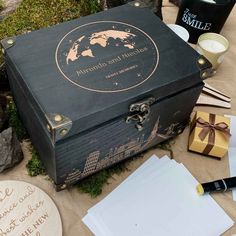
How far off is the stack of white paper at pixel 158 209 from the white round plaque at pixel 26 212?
70mm

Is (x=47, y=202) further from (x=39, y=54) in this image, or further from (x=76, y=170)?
(x=39, y=54)

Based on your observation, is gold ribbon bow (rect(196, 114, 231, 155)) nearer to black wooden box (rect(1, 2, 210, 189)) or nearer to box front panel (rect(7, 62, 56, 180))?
black wooden box (rect(1, 2, 210, 189))

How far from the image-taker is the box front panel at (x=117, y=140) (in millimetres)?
640

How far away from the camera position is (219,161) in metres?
0.81

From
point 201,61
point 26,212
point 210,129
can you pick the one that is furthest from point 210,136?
point 26,212

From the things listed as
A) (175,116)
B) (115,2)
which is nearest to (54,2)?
(115,2)

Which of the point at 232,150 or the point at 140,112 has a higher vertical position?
the point at 140,112

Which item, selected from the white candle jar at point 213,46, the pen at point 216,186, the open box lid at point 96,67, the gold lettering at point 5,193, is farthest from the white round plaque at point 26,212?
the white candle jar at point 213,46

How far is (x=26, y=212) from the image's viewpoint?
68 centimetres

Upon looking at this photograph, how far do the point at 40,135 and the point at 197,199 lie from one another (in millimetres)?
341

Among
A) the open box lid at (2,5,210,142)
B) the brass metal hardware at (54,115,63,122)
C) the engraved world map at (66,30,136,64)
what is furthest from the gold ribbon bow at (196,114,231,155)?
the brass metal hardware at (54,115,63,122)

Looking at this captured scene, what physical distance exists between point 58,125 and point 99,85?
110 millimetres

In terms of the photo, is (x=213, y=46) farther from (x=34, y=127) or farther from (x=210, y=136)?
(x=34, y=127)

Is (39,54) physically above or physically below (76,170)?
above
